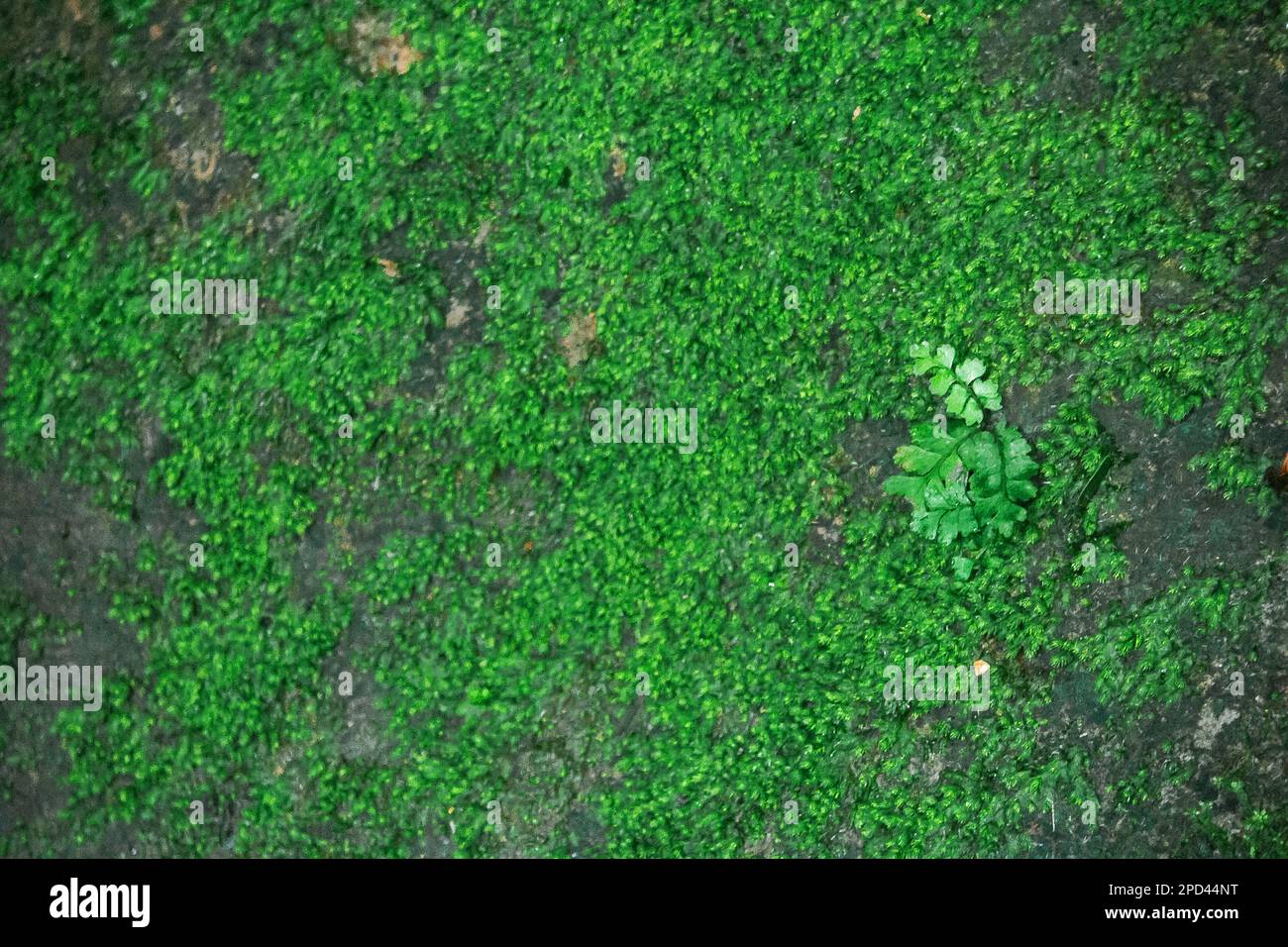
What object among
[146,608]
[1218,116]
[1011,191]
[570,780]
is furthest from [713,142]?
[146,608]

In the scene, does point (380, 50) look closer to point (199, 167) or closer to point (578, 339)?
point (199, 167)

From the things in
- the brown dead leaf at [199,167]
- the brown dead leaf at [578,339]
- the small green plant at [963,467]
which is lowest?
the small green plant at [963,467]

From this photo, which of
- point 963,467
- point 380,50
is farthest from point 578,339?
point 963,467

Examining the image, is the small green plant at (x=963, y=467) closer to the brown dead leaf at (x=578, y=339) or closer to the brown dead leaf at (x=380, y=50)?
the brown dead leaf at (x=578, y=339)

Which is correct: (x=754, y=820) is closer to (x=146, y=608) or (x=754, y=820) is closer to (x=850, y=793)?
(x=850, y=793)

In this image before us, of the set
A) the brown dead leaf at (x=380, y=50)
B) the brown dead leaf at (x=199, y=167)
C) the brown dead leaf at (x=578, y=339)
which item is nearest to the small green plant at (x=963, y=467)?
the brown dead leaf at (x=578, y=339)

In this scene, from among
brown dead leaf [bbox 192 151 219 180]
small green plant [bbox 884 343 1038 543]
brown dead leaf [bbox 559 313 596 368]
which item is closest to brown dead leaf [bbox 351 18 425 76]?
brown dead leaf [bbox 192 151 219 180]
